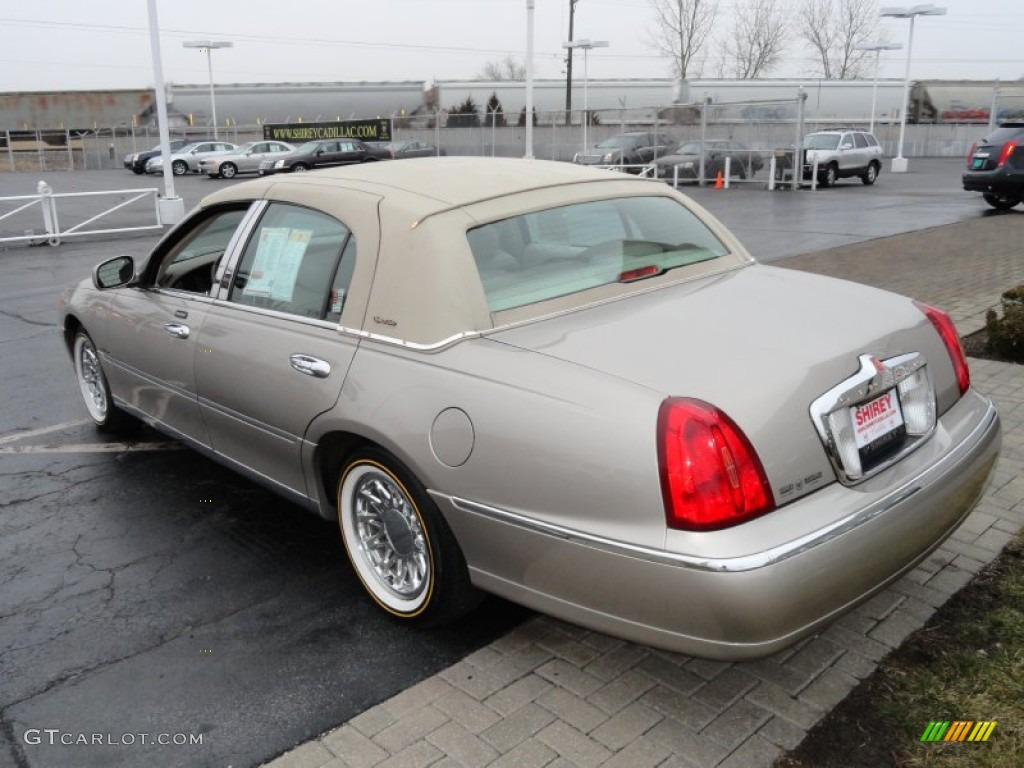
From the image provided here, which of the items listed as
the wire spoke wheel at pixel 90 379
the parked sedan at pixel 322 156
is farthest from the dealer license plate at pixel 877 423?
the parked sedan at pixel 322 156

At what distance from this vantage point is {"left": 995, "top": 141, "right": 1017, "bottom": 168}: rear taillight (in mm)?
17609

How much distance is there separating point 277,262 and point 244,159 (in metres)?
37.4

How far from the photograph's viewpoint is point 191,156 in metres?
41.5

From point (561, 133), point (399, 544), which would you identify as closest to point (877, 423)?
point (399, 544)

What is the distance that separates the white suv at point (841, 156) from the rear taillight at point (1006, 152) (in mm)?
8571

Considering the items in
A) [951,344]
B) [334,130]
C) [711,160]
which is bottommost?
[711,160]

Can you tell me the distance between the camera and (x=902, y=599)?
3.40m

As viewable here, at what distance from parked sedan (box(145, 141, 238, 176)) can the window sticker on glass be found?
40.0 metres

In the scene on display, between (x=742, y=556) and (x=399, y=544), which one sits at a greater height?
(x=742, y=556)

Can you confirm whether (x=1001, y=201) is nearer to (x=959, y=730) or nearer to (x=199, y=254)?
(x=199, y=254)

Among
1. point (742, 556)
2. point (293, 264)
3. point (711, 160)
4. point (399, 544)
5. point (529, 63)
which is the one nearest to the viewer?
point (742, 556)

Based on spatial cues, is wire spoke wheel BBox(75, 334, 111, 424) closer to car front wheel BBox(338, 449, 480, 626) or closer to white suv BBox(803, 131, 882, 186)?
car front wheel BBox(338, 449, 480, 626)

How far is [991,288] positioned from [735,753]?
27.6 ft

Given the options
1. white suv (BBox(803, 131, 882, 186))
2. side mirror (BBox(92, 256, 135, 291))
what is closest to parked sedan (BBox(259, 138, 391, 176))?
white suv (BBox(803, 131, 882, 186))
